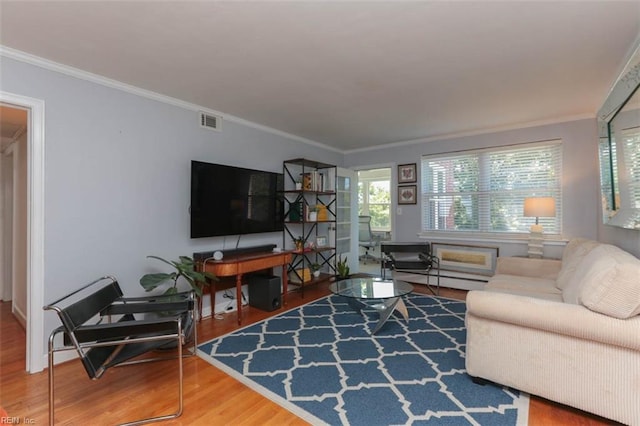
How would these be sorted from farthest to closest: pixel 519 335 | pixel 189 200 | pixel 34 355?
pixel 189 200 → pixel 34 355 → pixel 519 335

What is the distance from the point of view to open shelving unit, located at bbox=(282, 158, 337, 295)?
14.2 feet

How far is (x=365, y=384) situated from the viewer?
2.03 metres

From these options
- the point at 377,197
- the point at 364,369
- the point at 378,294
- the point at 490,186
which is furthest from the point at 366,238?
the point at 364,369

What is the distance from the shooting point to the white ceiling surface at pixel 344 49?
1740 millimetres

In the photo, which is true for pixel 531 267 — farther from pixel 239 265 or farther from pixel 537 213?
pixel 239 265

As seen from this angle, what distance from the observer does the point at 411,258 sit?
16.0 feet

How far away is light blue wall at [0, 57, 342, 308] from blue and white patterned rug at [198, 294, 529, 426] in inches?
46.1

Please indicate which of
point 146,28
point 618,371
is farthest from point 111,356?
point 618,371

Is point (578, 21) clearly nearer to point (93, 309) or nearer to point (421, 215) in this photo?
point (421, 215)

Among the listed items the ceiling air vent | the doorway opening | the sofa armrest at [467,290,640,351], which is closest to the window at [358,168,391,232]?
the doorway opening

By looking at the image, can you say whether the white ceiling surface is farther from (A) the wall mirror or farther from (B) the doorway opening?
(B) the doorway opening

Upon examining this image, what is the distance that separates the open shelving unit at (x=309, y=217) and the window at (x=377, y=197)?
2546mm

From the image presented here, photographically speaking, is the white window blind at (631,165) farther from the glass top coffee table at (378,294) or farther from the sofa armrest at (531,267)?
the glass top coffee table at (378,294)

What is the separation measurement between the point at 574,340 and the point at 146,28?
3.16 metres
